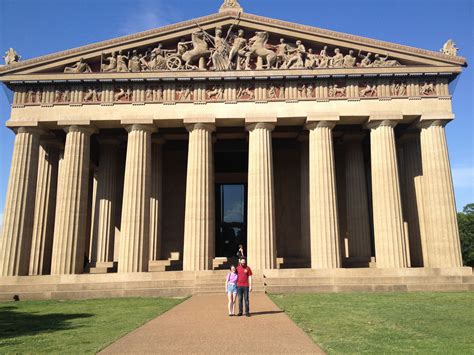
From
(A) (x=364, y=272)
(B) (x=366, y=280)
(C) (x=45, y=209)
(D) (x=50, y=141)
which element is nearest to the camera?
(B) (x=366, y=280)

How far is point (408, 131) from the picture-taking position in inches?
1248

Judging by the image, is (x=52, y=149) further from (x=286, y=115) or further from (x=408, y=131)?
(x=408, y=131)

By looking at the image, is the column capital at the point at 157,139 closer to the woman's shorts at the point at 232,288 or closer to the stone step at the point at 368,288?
the stone step at the point at 368,288

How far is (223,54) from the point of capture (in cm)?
2952

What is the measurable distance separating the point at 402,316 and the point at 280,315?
163 inches

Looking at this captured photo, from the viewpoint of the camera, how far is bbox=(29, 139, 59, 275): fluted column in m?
30.8

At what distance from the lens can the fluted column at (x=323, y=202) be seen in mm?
27080

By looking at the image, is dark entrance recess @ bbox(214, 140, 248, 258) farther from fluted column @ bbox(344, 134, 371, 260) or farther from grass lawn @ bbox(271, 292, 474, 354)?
grass lawn @ bbox(271, 292, 474, 354)

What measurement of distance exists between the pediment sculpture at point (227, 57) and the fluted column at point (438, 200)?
5.79 m

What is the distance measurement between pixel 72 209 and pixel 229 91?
43.9ft

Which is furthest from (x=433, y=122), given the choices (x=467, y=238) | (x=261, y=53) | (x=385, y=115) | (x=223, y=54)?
(x=467, y=238)

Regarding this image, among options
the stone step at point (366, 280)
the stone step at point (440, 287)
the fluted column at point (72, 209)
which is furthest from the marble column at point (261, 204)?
the fluted column at point (72, 209)

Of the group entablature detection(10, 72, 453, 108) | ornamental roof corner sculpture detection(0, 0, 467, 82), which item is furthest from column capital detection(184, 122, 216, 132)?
ornamental roof corner sculpture detection(0, 0, 467, 82)

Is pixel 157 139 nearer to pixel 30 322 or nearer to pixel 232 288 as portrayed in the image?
pixel 30 322
